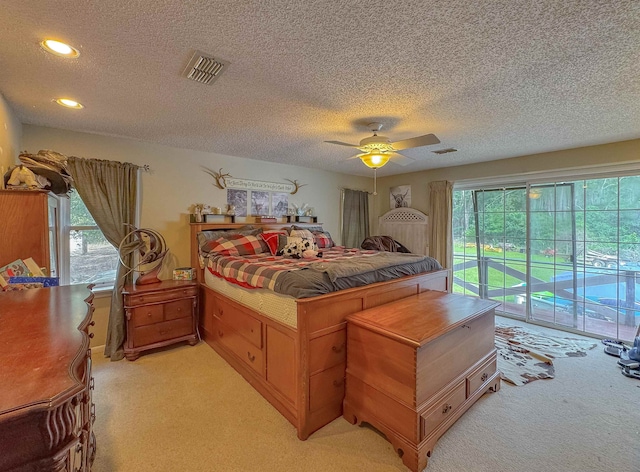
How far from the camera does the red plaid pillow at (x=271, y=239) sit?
11.6 feet

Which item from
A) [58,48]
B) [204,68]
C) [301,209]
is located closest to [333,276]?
[204,68]

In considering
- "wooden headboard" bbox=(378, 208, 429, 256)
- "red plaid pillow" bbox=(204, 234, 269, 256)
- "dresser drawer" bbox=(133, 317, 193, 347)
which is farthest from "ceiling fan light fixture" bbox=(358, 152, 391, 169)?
"wooden headboard" bbox=(378, 208, 429, 256)

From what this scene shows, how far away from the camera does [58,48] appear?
1574 mm

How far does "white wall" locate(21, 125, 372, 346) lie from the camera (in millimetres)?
2955

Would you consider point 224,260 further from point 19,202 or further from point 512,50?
point 512,50

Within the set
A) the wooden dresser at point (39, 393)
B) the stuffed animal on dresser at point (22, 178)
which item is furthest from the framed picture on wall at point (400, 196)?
the wooden dresser at point (39, 393)

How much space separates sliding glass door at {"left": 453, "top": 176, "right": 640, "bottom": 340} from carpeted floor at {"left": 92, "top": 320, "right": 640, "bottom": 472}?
4.54 ft

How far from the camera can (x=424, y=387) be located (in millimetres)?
1720

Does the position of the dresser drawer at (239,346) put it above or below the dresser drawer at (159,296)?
below

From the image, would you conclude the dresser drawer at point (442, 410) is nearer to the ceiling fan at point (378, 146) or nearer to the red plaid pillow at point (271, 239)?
the ceiling fan at point (378, 146)

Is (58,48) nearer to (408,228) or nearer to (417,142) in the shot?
(417,142)

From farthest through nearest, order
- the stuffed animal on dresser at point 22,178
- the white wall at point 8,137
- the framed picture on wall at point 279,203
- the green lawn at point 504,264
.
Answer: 1. the framed picture on wall at point 279,203
2. the green lawn at point 504,264
3. the white wall at point 8,137
4. the stuffed animal on dresser at point 22,178

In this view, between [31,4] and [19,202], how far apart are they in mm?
1151

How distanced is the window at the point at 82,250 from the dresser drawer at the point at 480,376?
12.4ft
